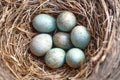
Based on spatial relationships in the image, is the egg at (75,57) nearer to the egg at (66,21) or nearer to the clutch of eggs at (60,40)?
the clutch of eggs at (60,40)

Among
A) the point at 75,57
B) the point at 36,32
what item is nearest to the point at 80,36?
the point at 75,57

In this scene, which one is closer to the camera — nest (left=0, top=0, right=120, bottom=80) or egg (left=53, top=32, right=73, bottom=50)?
nest (left=0, top=0, right=120, bottom=80)

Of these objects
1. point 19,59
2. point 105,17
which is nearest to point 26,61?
point 19,59

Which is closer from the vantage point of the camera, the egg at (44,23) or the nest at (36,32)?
the nest at (36,32)

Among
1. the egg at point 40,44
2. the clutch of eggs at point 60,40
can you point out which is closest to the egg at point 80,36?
the clutch of eggs at point 60,40

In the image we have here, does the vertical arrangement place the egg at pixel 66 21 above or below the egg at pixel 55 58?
above

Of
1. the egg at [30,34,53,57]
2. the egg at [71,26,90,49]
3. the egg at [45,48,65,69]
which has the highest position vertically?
the egg at [71,26,90,49]

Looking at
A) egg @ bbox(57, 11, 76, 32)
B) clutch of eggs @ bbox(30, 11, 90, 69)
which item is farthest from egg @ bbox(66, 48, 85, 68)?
egg @ bbox(57, 11, 76, 32)

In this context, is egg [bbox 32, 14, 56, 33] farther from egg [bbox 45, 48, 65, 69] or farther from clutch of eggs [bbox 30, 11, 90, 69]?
egg [bbox 45, 48, 65, 69]
